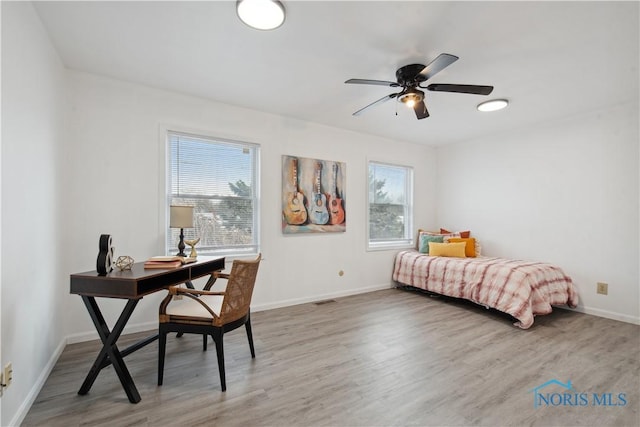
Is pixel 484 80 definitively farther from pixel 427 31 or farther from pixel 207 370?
pixel 207 370

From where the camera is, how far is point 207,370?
86.0 inches

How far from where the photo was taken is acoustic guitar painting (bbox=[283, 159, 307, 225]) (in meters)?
3.78

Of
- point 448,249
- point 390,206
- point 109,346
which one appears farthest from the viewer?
point 390,206

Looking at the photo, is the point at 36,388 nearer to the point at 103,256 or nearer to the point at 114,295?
the point at 114,295

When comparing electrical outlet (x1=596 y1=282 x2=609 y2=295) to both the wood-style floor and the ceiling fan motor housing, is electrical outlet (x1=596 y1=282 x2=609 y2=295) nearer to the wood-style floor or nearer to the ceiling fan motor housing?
the wood-style floor

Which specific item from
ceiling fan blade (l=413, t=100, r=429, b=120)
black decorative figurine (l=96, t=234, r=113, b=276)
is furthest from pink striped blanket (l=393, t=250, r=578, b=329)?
black decorative figurine (l=96, t=234, r=113, b=276)

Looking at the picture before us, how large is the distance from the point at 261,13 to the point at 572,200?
421cm

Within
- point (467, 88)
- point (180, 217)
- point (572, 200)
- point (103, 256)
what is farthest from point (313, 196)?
point (572, 200)

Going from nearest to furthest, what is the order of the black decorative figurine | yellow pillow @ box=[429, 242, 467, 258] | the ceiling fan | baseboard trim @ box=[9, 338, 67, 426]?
baseboard trim @ box=[9, 338, 67, 426], the black decorative figurine, the ceiling fan, yellow pillow @ box=[429, 242, 467, 258]

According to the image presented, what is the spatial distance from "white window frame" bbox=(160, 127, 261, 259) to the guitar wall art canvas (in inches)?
13.8

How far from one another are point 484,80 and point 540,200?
223 cm

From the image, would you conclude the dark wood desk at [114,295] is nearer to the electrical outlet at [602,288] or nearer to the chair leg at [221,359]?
the chair leg at [221,359]

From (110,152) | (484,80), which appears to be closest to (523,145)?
(484,80)

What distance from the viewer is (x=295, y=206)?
3832mm
